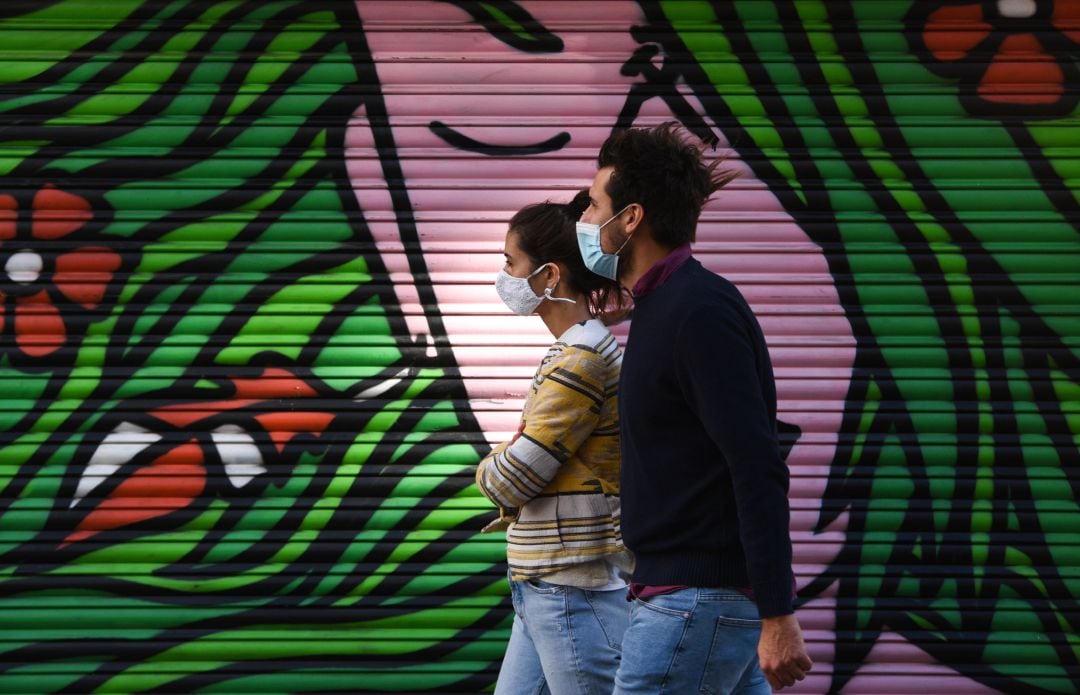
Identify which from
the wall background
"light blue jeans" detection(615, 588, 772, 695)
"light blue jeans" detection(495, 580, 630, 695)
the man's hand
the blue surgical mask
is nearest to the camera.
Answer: the man's hand

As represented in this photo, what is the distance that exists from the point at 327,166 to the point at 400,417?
43.4 inches

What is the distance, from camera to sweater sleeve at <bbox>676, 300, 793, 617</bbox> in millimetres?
2307

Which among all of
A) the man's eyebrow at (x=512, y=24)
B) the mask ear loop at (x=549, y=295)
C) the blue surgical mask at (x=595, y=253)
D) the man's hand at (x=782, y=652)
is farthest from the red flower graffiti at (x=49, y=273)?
the man's hand at (x=782, y=652)

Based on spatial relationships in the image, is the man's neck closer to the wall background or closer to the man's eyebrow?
the wall background

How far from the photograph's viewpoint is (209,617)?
4.65 m

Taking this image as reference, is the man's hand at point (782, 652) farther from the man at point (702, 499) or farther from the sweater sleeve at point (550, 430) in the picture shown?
the sweater sleeve at point (550, 430)

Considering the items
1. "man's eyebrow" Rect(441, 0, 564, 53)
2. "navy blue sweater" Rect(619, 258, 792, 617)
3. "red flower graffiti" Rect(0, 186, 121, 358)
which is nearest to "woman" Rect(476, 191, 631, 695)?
"navy blue sweater" Rect(619, 258, 792, 617)

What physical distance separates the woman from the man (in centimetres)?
36

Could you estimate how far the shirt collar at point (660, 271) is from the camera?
263 cm

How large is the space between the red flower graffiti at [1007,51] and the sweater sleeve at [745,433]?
2910 mm

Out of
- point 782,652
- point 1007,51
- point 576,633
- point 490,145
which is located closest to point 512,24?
point 490,145

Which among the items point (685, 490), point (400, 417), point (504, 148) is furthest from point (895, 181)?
point (685, 490)

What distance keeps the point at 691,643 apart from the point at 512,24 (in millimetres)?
3130

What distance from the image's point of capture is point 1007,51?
15.7 ft
